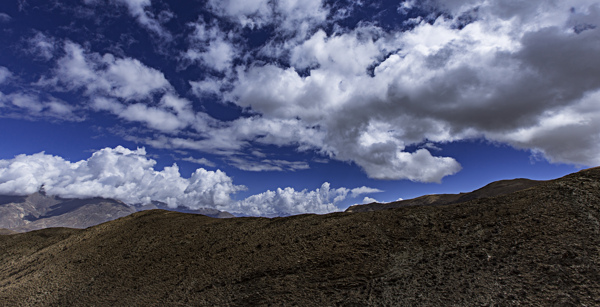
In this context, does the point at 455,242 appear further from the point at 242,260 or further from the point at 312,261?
the point at 242,260

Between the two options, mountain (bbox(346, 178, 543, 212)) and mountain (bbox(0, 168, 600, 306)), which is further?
mountain (bbox(346, 178, 543, 212))

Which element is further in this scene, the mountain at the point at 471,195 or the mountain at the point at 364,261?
the mountain at the point at 471,195

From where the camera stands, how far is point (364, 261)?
15.4 m

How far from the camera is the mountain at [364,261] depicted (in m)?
11.9

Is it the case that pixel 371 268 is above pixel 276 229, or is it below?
below

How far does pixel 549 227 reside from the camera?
45.4 ft

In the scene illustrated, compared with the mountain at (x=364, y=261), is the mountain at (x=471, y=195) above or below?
above

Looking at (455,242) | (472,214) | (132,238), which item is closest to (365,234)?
(455,242)

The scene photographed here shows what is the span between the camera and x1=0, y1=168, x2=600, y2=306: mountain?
11.9 metres

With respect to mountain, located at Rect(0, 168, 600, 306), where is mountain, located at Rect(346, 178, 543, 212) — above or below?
above

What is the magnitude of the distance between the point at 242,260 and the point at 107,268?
11.1 meters

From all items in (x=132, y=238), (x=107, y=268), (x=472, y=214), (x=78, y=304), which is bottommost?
(x=78, y=304)

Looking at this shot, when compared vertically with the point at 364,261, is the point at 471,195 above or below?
above

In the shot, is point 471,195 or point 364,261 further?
point 471,195
